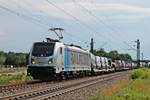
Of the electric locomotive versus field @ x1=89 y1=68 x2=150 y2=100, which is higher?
the electric locomotive

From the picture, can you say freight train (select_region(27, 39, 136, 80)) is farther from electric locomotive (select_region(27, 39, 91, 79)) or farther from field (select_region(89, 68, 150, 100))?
field (select_region(89, 68, 150, 100))

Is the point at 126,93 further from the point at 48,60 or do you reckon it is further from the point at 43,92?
the point at 48,60

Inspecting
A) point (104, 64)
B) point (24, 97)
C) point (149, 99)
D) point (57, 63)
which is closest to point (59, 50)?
point (57, 63)

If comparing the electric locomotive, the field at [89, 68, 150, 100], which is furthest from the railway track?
the electric locomotive

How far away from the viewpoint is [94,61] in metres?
60.1

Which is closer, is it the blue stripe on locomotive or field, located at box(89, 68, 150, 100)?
field, located at box(89, 68, 150, 100)

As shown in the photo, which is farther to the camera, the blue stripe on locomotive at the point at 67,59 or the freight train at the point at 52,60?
the blue stripe on locomotive at the point at 67,59

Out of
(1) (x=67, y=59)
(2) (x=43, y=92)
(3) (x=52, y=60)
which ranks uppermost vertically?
(1) (x=67, y=59)

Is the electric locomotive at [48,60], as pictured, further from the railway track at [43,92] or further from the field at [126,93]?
the field at [126,93]

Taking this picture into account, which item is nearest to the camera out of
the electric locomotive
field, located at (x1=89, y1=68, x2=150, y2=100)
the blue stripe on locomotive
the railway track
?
field, located at (x1=89, y1=68, x2=150, y2=100)

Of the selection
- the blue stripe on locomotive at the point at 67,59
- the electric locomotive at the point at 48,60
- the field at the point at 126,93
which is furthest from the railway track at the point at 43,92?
the blue stripe on locomotive at the point at 67,59

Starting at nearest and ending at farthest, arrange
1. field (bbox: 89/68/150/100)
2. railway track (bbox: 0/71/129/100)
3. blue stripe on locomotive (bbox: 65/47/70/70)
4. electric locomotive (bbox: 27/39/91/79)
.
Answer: field (bbox: 89/68/150/100), railway track (bbox: 0/71/129/100), electric locomotive (bbox: 27/39/91/79), blue stripe on locomotive (bbox: 65/47/70/70)

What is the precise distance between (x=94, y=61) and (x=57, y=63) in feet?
82.6

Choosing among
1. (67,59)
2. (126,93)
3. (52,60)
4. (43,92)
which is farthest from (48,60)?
(126,93)
